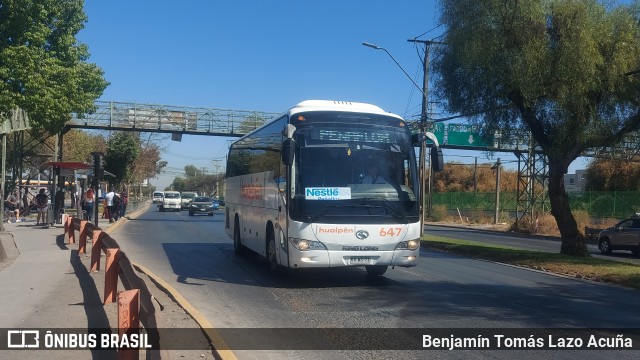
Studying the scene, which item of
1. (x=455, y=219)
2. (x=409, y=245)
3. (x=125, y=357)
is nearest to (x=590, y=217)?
(x=455, y=219)

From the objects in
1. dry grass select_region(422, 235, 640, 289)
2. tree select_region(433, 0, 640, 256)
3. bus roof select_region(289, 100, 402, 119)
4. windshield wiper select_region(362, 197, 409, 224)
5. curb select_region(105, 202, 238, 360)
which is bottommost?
curb select_region(105, 202, 238, 360)

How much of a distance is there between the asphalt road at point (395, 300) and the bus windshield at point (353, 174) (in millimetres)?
1483

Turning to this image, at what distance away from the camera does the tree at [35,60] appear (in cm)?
2084

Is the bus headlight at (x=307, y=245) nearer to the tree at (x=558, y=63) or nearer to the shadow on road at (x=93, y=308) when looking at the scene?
the shadow on road at (x=93, y=308)

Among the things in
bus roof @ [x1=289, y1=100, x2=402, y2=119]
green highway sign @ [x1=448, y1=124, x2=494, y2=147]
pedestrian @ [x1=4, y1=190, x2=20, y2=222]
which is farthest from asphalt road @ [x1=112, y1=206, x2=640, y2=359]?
green highway sign @ [x1=448, y1=124, x2=494, y2=147]

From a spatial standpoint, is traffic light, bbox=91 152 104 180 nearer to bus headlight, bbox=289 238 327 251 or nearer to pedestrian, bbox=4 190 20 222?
pedestrian, bbox=4 190 20 222

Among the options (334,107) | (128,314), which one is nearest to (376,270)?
(334,107)

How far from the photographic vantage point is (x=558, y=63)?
16.9m

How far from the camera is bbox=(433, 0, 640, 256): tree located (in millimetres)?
16859

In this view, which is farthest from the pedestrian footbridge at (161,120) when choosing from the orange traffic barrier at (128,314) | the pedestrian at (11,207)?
the orange traffic barrier at (128,314)

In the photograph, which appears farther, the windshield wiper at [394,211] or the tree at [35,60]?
the tree at [35,60]

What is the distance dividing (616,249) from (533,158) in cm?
1445

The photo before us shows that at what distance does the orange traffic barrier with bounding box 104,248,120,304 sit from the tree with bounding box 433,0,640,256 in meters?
11.3

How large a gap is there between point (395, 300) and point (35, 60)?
53.3ft
